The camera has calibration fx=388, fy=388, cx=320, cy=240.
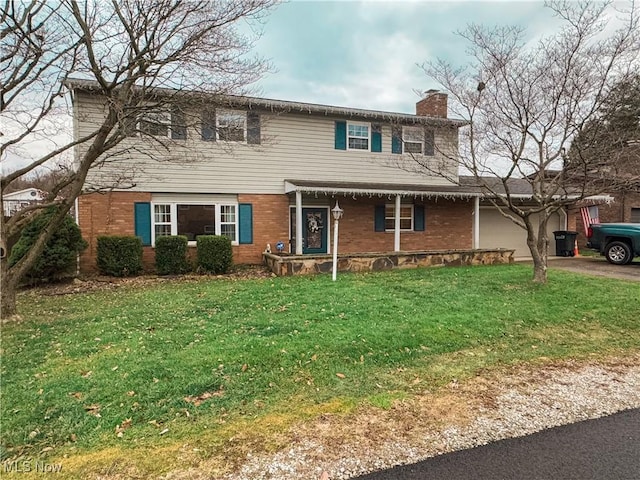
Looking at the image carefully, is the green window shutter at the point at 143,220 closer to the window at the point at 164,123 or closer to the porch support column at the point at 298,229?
the window at the point at 164,123

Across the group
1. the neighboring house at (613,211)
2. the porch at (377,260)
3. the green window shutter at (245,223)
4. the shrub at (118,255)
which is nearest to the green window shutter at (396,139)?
the porch at (377,260)

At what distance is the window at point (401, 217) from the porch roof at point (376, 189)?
37.0 inches

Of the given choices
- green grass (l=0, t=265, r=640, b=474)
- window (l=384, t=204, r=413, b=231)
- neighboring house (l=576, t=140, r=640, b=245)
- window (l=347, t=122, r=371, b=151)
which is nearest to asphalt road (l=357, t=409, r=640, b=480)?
green grass (l=0, t=265, r=640, b=474)

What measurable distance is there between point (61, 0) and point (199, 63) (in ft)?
7.92

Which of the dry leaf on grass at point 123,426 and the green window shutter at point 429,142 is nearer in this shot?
the dry leaf on grass at point 123,426

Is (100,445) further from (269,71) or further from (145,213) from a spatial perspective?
(145,213)

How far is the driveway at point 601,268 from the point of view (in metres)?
10.7

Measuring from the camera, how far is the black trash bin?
1605cm

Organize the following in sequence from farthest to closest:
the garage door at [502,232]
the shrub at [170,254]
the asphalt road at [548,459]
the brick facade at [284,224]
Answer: the garage door at [502,232] → the brick facade at [284,224] → the shrub at [170,254] → the asphalt road at [548,459]

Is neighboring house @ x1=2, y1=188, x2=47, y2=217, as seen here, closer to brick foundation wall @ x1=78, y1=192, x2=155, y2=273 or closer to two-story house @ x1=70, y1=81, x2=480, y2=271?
brick foundation wall @ x1=78, y1=192, x2=155, y2=273

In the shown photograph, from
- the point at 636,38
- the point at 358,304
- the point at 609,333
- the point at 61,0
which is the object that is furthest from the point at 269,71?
the point at 609,333

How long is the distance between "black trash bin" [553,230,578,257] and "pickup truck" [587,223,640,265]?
2217mm

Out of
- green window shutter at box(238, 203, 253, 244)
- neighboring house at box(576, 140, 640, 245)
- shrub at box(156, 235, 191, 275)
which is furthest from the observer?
neighboring house at box(576, 140, 640, 245)

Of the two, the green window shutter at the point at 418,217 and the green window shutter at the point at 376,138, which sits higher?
the green window shutter at the point at 376,138
